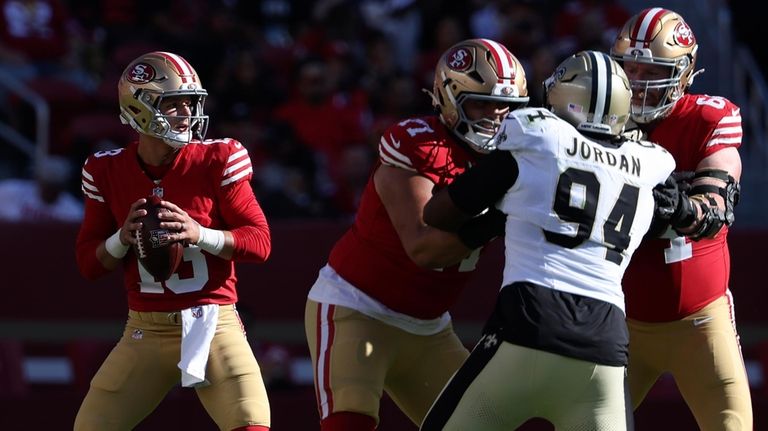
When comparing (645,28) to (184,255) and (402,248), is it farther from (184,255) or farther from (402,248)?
(184,255)

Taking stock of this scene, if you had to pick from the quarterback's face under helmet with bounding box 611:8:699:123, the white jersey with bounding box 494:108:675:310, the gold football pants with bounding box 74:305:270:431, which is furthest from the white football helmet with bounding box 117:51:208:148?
the quarterback's face under helmet with bounding box 611:8:699:123

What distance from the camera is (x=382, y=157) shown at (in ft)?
16.2

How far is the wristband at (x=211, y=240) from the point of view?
16.1 ft

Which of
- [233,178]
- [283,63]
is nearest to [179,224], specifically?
[233,178]

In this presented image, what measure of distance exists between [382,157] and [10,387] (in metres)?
3.95

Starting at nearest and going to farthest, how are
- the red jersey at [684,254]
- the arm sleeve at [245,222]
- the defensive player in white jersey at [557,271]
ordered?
the defensive player in white jersey at [557,271], the arm sleeve at [245,222], the red jersey at [684,254]

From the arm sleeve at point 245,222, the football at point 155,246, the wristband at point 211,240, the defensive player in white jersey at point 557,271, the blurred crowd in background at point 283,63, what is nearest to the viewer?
the defensive player in white jersey at point 557,271

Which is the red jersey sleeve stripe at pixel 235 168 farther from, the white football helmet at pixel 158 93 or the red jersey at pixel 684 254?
the red jersey at pixel 684 254

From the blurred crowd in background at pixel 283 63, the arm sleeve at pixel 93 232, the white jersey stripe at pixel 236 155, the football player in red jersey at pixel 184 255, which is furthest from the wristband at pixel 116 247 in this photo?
the blurred crowd in background at pixel 283 63

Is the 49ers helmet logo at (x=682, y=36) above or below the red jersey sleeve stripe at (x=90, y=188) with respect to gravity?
above

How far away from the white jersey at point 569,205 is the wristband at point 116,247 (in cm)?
145

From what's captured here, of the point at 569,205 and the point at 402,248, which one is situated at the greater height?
the point at 569,205

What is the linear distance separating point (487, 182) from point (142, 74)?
5.00 ft

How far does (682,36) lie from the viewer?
5363 millimetres
